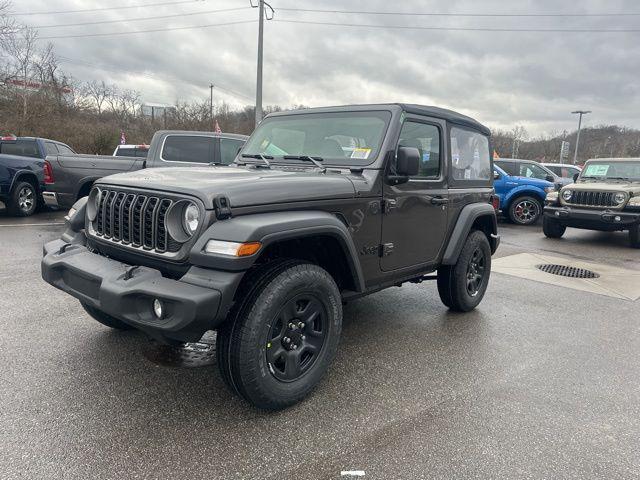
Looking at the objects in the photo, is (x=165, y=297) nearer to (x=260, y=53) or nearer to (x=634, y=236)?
(x=634, y=236)

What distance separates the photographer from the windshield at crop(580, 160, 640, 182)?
32.1 ft

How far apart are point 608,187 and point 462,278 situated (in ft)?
22.1

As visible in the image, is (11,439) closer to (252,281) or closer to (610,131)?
(252,281)

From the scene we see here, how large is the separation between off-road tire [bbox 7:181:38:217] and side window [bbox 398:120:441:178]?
9.74 meters

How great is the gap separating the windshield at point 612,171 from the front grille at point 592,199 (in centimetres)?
106

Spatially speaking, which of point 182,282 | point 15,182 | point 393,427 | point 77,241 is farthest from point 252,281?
point 15,182

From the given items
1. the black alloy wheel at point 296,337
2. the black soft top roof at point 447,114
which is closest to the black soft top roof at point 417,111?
the black soft top roof at point 447,114

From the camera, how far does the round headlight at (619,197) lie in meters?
8.99

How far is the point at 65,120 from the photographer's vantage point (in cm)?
2486

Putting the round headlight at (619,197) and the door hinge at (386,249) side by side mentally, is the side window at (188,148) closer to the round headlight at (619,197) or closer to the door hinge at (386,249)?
the door hinge at (386,249)

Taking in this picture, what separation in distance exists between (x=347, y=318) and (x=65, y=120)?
85.6 ft

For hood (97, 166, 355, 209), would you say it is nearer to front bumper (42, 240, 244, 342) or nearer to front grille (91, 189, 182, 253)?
front grille (91, 189, 182, 253)

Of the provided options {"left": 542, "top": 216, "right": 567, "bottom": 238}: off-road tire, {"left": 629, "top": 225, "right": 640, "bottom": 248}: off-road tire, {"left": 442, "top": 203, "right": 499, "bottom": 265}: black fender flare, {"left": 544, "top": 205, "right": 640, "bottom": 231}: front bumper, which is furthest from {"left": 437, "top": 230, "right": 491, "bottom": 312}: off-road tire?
{"left": 542, "top": 216, "right": 567, "bottom": 238}: off-road tire

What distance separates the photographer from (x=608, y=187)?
9.23m
